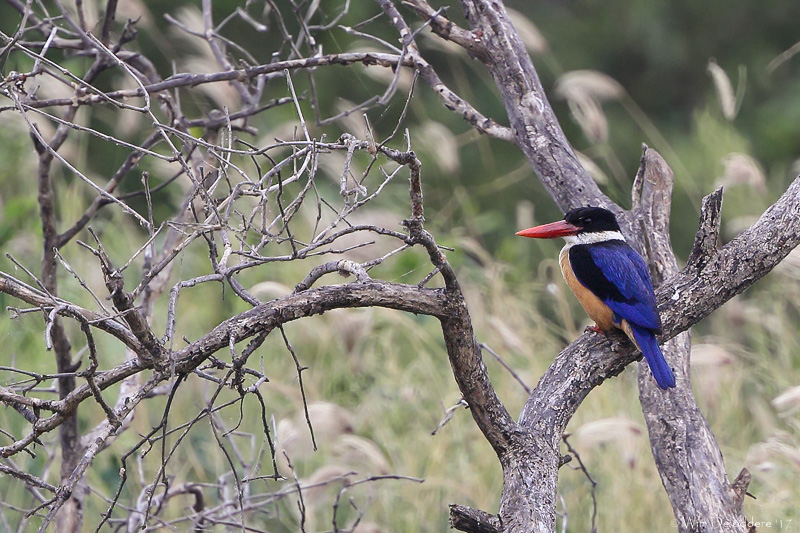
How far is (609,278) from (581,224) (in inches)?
8.1

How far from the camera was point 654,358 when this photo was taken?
2537mm

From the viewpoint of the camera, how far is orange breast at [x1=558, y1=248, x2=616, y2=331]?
298 cm

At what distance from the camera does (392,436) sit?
4.41 m

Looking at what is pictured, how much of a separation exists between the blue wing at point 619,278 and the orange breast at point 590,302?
20 millimetres

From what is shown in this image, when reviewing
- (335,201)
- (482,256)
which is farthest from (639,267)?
(335,201)

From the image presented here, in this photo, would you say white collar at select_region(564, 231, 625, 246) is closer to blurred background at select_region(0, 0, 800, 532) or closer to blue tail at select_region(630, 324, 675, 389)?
blurred background at select_region(0, 0, 800, 532)

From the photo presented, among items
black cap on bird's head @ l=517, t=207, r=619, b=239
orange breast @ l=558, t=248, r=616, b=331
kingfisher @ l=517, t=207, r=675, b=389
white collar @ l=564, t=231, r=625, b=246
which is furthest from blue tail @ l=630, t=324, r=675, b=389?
white collar @ l=564, t=231, r=625, b=246

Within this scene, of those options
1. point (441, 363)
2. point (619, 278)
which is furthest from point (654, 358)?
point (441, 363)

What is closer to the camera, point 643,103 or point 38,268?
point 38,268

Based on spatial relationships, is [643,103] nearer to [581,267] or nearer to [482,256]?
[482,256]

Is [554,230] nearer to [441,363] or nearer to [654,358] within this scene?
[654,358]

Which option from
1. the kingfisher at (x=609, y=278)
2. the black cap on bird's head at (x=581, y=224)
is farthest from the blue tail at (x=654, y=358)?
the black cap on bird's head at (x=581, y=224)

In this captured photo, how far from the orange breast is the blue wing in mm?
20

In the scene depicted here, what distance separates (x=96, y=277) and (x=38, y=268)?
495 millimetres
